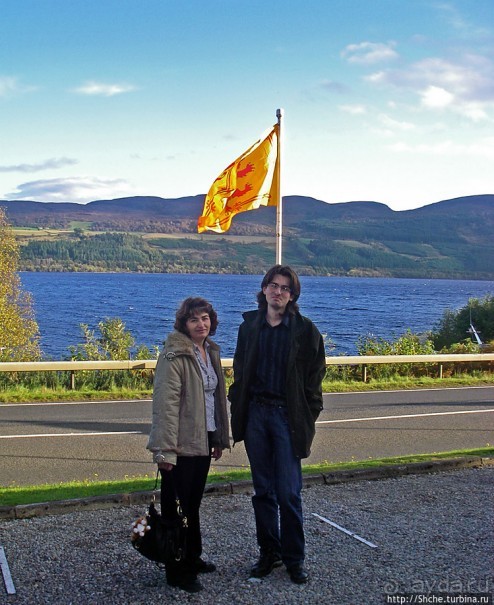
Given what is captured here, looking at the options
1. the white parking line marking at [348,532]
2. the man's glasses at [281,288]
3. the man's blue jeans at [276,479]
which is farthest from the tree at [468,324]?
the man's glasses at [281,288]

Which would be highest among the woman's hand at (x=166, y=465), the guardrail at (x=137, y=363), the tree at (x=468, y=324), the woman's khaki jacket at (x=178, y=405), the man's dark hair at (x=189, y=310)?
the man's dark hair at (x=189, y=310)

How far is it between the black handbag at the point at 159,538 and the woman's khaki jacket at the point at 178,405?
1.32 feet

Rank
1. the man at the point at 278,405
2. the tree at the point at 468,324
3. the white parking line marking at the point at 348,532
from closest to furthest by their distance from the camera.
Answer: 1. the man at the point at 278,405
2. the white parking line marking at the point at 348,532
3. the tree at the point at 468,324

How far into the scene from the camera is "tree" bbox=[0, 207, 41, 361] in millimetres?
26312

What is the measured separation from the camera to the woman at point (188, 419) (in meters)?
5.09

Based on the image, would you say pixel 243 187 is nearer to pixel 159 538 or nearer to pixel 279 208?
pixel 279 208

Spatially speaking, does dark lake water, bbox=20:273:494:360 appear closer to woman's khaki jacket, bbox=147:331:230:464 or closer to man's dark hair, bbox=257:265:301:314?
man's dark hair, bbox=257:265:301:314

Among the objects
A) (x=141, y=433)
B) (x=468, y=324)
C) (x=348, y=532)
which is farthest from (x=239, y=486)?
(x=468, y=324)

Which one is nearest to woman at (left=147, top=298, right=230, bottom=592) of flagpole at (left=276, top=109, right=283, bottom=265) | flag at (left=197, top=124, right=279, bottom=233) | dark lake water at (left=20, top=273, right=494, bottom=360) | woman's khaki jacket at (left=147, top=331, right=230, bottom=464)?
woman's khaki jacket at (left=147, top=331, right=230, bottom=464)

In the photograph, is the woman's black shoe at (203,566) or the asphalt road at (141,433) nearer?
the woman's black shoe at (203,566)

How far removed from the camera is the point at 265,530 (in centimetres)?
546

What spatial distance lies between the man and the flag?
253 inches

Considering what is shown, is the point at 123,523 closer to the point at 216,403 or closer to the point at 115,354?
the point at 216,403

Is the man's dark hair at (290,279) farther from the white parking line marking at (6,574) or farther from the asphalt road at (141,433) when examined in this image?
the asphalt road at (141,433)
